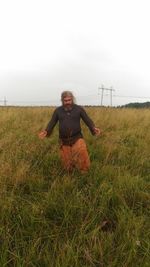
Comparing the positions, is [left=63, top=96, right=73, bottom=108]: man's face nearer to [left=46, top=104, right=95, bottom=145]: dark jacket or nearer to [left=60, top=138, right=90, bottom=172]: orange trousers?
[left=46, top=104, right=95, bottom=145]: dark jacket

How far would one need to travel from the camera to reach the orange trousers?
4705 mm

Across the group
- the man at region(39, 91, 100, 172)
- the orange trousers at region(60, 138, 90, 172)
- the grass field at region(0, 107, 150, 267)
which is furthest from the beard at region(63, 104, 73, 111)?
the grass field at region(0, 107, 150, 267)

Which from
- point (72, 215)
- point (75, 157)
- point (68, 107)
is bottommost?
point (72, 215)

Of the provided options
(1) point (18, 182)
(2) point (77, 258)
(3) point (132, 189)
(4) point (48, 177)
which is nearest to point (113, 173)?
(3) point (132, 189)

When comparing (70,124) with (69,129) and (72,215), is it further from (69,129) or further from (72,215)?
(72,215)

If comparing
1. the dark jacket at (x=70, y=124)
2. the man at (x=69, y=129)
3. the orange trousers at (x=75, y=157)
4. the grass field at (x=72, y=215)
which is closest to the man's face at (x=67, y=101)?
the man at (x=69, y=129)

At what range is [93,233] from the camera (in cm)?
293

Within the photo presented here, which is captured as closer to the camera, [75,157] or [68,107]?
[75,157]

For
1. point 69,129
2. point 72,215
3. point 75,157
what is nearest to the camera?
point 72,215

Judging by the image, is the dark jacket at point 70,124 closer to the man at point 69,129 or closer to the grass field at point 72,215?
the man at point 69,129

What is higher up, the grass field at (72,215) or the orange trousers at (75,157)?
the orange trousers at (75,157)

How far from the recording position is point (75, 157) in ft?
15.8

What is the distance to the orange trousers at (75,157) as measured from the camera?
4705 millimetres

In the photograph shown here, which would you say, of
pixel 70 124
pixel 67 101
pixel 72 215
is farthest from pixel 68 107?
pixel 72 215
